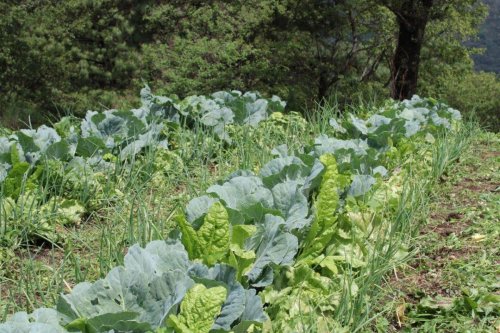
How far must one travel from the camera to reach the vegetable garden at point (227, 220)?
1.72 meters

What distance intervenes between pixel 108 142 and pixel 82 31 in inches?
592

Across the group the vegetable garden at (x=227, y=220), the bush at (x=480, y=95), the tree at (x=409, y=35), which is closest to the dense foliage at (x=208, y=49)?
the tree at (x=409, y=35)

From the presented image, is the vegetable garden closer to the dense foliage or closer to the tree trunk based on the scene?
the tree trunk

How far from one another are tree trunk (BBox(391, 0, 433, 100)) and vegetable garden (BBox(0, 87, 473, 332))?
5.64 m

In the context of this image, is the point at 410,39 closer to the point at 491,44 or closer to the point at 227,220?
the point at 227,220

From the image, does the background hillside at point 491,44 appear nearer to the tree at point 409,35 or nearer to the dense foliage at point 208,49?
the dense foliage at point 208,49

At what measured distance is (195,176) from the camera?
417cm

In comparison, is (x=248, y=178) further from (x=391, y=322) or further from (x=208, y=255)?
(x=391, y=322)


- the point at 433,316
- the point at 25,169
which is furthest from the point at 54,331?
the point at 25,169

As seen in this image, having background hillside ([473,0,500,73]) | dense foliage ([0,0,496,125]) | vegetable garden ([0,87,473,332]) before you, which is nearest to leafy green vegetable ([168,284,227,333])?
vegetable garden ([0,87,473,332])

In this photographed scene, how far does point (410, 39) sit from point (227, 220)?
9107 mm

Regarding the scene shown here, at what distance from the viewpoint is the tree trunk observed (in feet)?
33.5

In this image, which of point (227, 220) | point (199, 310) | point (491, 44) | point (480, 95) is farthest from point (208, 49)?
point (491, 44)

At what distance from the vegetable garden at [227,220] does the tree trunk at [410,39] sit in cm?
564
